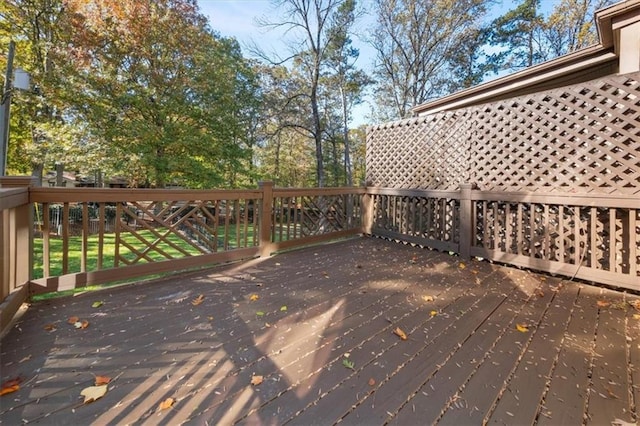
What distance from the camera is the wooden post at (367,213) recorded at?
6100mm

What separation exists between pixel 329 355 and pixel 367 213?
443cm

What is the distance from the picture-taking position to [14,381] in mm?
1586

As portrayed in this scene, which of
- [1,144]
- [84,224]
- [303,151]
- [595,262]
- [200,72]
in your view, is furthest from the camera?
[303,151]

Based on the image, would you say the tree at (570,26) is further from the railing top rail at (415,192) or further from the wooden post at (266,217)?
the wooden post at (266,217)

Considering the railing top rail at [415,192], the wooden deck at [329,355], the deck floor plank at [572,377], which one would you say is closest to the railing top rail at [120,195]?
the wooden deck at [329,355]

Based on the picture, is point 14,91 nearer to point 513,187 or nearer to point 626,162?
point 513,187

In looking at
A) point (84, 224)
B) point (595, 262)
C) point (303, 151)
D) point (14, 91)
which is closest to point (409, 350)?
point (595, 262)

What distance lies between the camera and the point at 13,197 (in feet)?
7.16

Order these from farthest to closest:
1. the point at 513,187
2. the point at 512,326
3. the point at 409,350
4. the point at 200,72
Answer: the point at 200,72 → the point at 513,187 → the point at 512,326 → the point at 409,350

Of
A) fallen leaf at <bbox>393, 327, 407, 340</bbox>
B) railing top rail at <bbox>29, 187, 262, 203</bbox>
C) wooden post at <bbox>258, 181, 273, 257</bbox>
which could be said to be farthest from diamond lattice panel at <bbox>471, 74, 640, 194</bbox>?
railing top rail at <bbox>29, 187, 262, 203</bbox>

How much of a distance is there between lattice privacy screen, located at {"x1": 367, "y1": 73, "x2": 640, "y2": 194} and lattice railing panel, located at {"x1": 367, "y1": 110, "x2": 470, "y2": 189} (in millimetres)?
16

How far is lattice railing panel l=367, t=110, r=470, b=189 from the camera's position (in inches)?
187

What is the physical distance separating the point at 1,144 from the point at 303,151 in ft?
49.5

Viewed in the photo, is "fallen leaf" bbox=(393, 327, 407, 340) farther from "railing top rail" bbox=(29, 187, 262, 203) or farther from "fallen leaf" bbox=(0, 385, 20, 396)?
"railing top rail" bbox=(29, 187, 262, 203)
